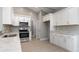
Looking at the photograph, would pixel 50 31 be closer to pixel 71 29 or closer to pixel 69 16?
pixel 71 29

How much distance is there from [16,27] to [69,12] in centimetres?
571

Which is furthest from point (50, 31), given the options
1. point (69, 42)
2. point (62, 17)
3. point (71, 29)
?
point (69, 42)

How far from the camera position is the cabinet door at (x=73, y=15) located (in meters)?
4.79

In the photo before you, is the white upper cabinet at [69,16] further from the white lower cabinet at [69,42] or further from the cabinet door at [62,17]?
the white lower cabinet at [69,42]

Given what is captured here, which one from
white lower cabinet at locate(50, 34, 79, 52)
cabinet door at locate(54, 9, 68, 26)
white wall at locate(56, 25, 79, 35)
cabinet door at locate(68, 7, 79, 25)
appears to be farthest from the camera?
cabinet door at locate(54, 9, 68, 26)

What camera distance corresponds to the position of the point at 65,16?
568 centimetres

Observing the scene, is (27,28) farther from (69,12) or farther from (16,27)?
(69,12)

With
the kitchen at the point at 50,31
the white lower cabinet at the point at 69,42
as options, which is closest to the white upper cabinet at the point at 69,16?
the kitchen at the point at 50,31

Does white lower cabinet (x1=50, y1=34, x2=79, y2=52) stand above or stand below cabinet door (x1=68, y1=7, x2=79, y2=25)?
below

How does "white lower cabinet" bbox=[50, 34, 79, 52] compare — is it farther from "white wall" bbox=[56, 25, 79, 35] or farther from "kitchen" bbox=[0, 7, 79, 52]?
"white wall" bbox=[56, 25, 79, 35]

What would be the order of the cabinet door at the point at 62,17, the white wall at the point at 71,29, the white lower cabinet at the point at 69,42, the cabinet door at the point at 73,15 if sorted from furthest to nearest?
the cabinet door at the point at 62,17 < the white wall at the point at 71,29 < the cabinet door at the point at 73,15 < the white lower cabinet at the point at 69,42

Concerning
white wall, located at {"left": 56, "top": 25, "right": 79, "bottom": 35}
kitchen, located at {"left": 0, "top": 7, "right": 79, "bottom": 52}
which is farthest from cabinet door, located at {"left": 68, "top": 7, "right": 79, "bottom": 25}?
white wall, located at {"left": 56, "top": 25, "right": 79, "bottom": 35}

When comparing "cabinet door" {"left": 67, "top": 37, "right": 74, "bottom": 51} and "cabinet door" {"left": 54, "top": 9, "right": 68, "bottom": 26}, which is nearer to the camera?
"cabinet door" {"left": 67, "top": 37, "right": 74, "bottom": 51}

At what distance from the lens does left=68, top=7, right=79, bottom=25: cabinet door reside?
4.79 meters
